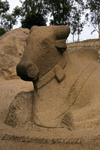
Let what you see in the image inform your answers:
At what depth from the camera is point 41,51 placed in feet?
7.20

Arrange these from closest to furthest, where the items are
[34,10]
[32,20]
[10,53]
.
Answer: [10,53] < [32,20] < [34,10]

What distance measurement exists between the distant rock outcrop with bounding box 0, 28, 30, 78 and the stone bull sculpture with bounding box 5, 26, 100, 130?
4.82m

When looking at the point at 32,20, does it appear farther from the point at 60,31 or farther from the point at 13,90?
the point at 60,31

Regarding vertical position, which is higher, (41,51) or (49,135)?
(41,51)

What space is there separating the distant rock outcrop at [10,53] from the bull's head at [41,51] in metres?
4.84

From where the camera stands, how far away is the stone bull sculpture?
2123 millimetres

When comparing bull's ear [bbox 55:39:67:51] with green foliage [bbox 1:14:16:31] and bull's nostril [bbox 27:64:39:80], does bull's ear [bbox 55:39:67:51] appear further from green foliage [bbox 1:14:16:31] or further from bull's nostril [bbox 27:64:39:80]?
green foliage [bbox 1:14:16:31]

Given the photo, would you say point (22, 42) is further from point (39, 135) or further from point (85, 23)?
point (85, 23)

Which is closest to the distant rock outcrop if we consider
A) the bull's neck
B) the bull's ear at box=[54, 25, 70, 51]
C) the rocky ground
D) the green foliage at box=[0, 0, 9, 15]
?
the rocky ground

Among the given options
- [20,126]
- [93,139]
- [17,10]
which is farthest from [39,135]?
[17,10]

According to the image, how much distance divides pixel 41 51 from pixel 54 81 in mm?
434

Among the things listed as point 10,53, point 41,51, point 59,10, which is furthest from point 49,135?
point 59,10

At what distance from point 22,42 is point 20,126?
6426mm

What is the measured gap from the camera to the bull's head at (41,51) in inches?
84.3
